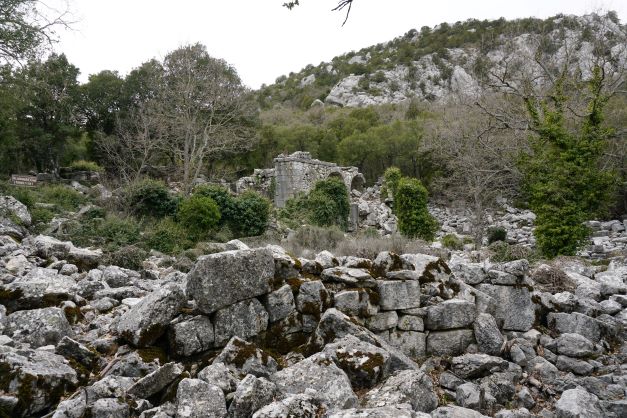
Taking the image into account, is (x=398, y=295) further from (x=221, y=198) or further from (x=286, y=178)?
(x=286, y=178)

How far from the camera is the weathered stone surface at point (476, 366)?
5.08 meters

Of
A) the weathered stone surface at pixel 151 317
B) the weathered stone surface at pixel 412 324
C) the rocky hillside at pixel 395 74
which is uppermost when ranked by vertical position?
the rocky hillside at pixel 395 74

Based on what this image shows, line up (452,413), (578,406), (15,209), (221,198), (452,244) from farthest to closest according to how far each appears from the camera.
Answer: (452,244), (221,198), (15,209), (578,406), (452,413)

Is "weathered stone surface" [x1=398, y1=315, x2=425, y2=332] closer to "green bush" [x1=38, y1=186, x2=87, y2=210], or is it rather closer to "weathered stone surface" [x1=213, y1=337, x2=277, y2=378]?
"weathered stone surface" [x1=213, y1=337, x2=277, y2=378]

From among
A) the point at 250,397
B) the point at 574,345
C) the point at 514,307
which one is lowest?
the point at 574,345

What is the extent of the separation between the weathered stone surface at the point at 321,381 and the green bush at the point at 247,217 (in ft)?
47.7

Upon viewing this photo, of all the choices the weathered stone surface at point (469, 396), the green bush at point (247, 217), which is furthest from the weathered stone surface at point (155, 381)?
the green bush at point (247, 217)

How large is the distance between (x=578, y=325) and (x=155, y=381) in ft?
18.4

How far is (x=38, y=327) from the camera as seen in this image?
14.3ft

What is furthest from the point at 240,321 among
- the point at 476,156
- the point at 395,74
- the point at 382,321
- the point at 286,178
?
the point at 395,74

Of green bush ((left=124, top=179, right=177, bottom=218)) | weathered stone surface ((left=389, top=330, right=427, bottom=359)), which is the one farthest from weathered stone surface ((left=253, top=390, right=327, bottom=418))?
green bush ((left=124, top=179, right=177, bottom=218))

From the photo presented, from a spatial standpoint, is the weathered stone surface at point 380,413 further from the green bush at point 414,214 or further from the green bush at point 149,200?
the green bush at point 414,214

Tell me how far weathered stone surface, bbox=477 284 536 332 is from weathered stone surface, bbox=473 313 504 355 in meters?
0.77

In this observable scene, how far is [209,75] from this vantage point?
2353 centimetres
